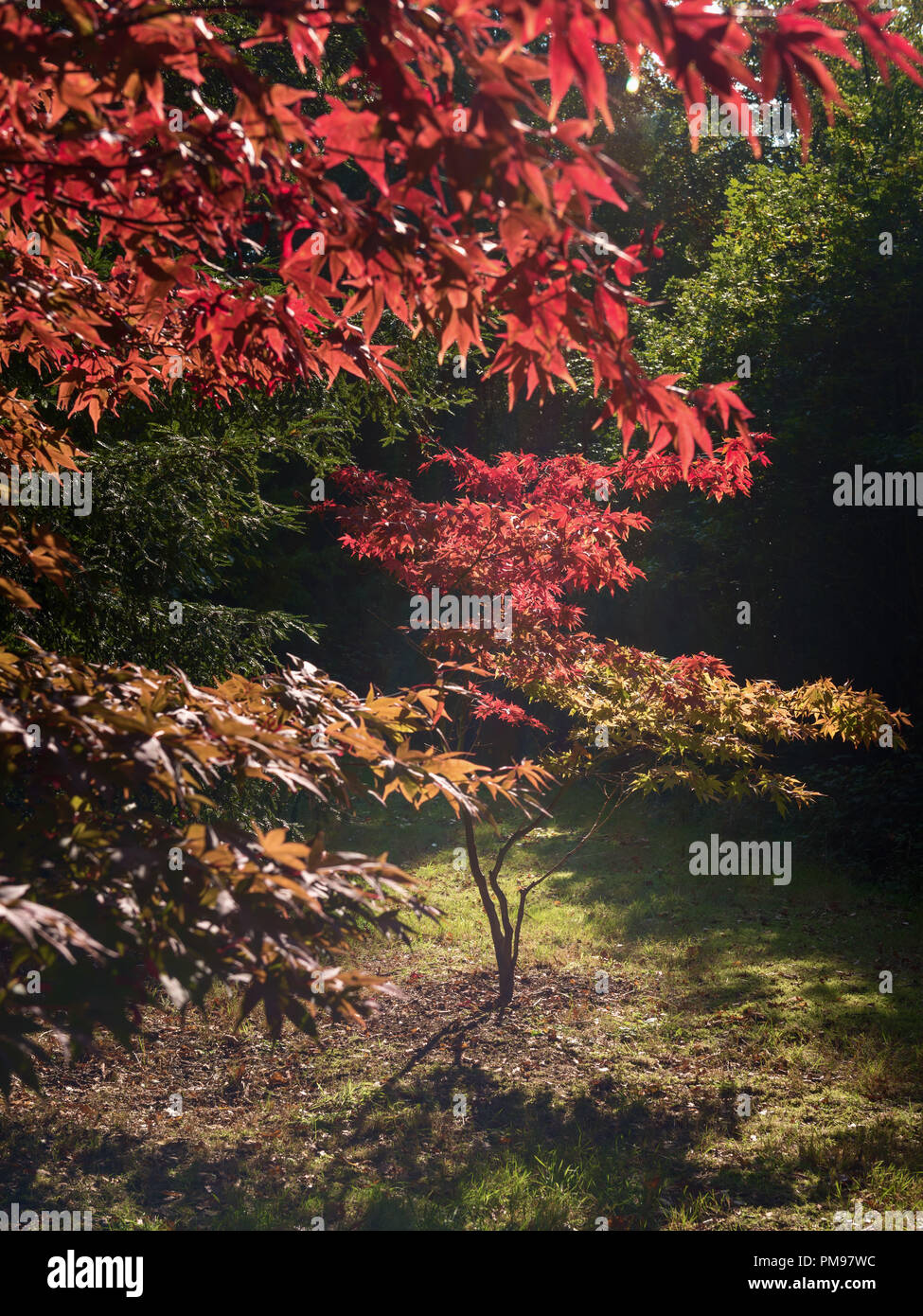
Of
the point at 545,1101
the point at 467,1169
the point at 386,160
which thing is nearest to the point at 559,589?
the point at 545,1101

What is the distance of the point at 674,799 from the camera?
1030 centimetres

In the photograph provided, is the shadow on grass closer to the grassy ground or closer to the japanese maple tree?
the grassy ground

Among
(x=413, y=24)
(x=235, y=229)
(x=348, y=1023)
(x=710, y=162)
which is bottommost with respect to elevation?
(x=348, y=1023)

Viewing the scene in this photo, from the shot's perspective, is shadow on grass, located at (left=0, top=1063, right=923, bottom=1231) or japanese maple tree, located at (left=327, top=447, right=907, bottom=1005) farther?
japanese maple tree, located at (left=327, top=447, right=907, bottom=1005)

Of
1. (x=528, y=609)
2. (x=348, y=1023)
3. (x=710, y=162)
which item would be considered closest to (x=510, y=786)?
(x=528, y=609)

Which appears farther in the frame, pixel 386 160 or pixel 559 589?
pixel 559 589

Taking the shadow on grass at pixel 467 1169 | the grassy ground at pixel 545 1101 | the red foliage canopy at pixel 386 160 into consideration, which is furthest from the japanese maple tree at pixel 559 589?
the red foliage canopy at pixel 386 160

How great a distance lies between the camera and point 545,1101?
476cm

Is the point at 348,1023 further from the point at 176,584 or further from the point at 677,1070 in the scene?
the point at 176,584

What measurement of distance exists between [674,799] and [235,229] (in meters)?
8.97

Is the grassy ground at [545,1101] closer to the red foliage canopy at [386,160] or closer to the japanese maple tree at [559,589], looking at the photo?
the japanese maple tree at [559,589]

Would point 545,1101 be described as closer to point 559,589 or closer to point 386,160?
point 559,589

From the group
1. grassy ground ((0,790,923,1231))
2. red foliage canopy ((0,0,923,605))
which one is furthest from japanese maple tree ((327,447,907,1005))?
red foliage canopy ((0,0,923,605))

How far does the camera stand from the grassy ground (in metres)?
3.87
